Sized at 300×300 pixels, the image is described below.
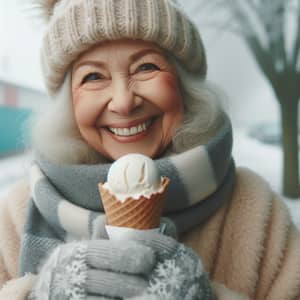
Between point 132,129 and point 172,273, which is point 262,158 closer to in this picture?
point 132,129

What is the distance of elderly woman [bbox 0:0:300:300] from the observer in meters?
0.67

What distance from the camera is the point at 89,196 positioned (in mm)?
679

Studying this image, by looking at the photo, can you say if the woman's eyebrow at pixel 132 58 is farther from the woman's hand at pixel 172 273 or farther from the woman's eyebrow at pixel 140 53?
the woman's hand at pixel 172 273

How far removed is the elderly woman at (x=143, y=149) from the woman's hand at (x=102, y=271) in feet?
0.35

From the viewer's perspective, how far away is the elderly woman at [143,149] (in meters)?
0.67

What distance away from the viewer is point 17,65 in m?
1.04

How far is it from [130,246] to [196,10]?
861 mm

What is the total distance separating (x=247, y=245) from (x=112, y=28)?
428 millimetres

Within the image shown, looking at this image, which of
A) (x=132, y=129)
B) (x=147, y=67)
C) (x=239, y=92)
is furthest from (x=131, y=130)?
(x=239, y=92)

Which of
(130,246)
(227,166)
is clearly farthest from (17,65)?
(130,246)

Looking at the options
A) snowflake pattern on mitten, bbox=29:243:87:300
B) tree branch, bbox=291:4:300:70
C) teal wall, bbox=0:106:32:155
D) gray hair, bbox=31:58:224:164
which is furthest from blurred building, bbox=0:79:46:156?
tree branch, bbox=291:4:300:70

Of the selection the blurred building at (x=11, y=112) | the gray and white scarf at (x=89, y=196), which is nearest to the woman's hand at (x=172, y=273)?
the gray and white scarf at (x=89, y=196)

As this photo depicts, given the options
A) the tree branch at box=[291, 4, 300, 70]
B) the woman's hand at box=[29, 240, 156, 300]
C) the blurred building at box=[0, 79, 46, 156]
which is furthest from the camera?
the tree branch at box=[291, 4, 300, 70]

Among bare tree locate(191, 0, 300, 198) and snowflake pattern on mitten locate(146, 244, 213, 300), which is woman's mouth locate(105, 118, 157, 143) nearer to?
snowflake pattern on mitten locate(146, 244, 213, 300)
